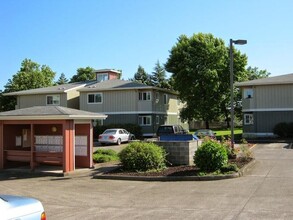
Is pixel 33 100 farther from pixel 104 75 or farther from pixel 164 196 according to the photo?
pixel 164 196

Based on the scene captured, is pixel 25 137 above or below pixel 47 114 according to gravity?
below

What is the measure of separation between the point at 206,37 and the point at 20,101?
24732 mm

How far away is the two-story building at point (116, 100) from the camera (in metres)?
43.0

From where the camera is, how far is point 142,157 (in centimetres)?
1598

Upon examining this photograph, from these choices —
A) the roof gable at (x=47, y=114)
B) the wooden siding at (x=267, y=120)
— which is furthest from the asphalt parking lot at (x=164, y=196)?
the wooden siding at (x=267, y=120)

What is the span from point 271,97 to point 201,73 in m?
12.7

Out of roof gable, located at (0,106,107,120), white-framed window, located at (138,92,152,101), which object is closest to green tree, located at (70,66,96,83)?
white-framed window, located at (138,92,152,101)

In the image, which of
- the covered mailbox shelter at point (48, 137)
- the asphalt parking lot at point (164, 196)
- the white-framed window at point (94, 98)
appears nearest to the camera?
the asphalt parking lot at point (164, 196)

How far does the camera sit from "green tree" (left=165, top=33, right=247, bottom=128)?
48.6 m

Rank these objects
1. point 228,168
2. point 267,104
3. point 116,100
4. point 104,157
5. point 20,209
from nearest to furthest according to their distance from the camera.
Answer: point 20,209, point 228,168, point 104,157, point 267,104, point 116,100

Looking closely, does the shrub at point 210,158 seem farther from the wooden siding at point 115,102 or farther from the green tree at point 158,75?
the green tree at point 158,75

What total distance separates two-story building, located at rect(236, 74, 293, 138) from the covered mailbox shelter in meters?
22.7

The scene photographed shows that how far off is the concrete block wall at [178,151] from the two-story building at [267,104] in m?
21.5

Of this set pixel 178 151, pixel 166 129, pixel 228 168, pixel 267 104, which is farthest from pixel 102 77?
pixel 228 168
